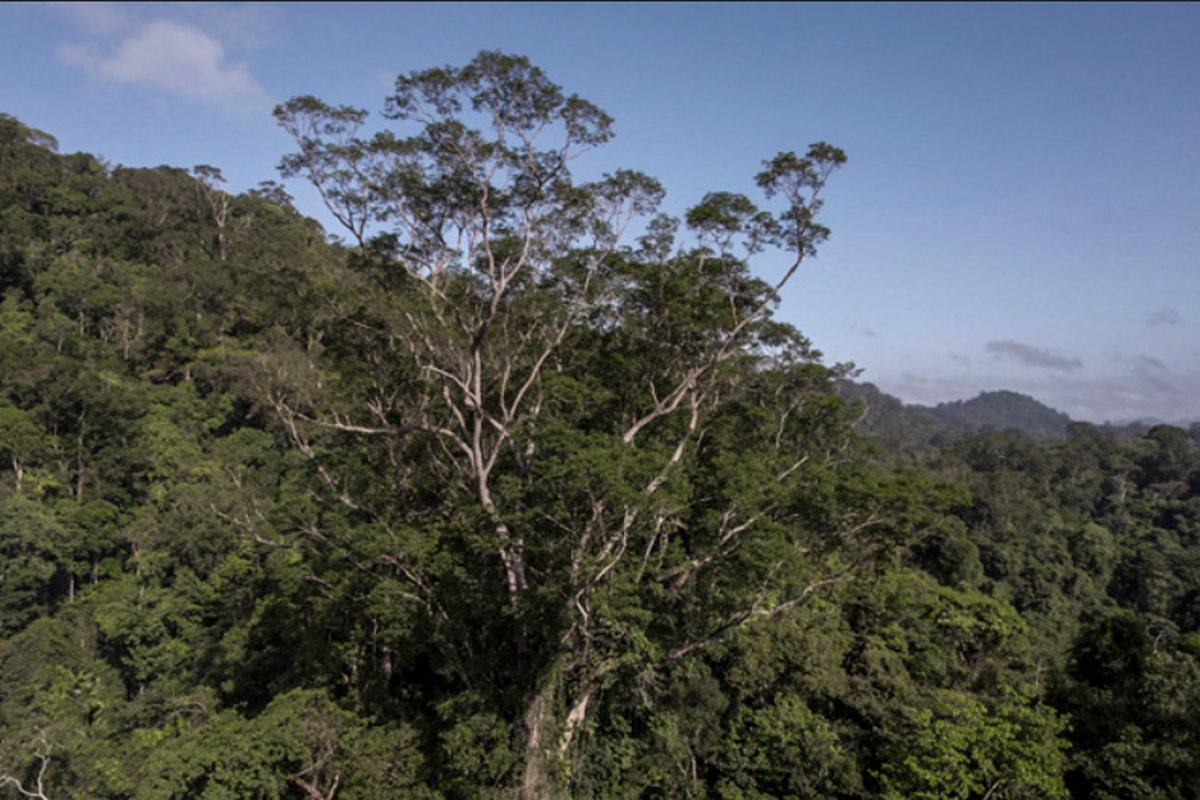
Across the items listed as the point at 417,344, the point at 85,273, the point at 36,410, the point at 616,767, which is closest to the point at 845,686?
the point at 616,767

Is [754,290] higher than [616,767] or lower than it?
higher

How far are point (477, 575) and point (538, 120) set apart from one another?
8181mm

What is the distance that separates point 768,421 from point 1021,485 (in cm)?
4906

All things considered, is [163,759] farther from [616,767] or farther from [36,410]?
[36,410]

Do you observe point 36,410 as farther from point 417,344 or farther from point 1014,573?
point 1014,573

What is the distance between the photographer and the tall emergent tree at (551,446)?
1037cm

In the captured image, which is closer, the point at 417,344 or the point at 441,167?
the point at 441,167

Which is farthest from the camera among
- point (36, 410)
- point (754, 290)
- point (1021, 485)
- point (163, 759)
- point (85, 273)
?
point (1021, 485)

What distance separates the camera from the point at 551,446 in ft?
33.1

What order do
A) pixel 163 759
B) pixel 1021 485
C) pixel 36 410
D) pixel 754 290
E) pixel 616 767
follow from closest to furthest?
pixel 163 759
pixel 616 767
pixel 754 290
pixel 36 410
pixel 1021 485

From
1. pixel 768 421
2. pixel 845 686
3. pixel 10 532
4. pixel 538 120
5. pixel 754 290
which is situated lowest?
pixel 10 532

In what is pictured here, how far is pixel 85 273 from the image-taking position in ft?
125

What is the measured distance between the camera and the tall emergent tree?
34.0 ft

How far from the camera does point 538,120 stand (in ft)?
37.2
